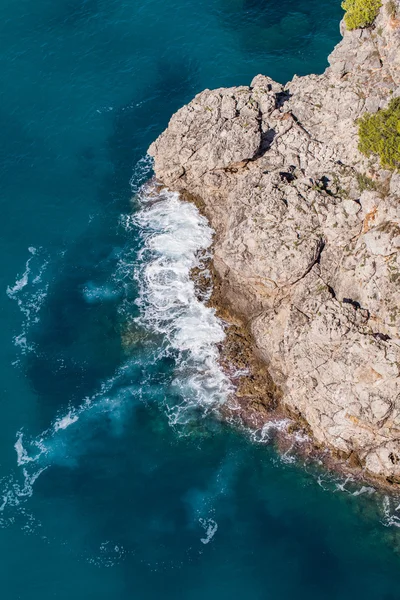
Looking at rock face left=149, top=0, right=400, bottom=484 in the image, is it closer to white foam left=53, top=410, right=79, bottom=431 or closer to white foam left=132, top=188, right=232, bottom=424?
white foam left=132, top=188, right=232, bottom=424

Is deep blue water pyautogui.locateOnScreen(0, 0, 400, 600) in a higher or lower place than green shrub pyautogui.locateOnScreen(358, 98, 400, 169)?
lower

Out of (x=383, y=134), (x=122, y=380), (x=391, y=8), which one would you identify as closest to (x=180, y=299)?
(x=122, y=380)

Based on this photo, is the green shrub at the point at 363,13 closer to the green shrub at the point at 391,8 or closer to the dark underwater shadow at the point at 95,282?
the green shrub at the point at 391,8

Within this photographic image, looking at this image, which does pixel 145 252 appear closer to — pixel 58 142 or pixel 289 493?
pixel 58 142

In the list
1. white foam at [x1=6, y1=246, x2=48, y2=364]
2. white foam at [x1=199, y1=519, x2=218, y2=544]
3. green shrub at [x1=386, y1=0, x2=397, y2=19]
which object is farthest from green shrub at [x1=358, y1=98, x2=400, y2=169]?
white foam at [x1=6, y1=246, x2=48, y2=364]

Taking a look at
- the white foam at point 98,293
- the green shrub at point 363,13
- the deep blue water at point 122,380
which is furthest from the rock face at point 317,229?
the white foam at point 98,293

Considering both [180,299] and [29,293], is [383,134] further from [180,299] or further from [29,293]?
[29,293]
